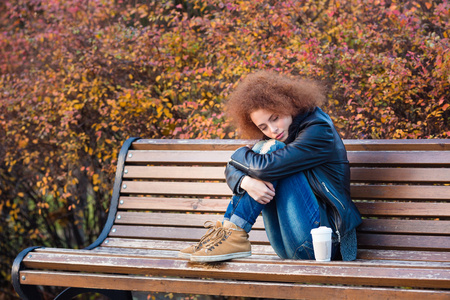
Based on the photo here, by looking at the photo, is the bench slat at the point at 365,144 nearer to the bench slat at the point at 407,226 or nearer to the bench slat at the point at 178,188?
the bench slat at the point at 178,188

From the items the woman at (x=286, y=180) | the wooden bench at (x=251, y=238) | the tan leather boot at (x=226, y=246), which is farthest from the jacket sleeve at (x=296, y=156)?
the wooden bench at (x=251, y=238)

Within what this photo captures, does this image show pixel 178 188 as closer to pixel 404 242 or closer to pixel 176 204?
pixel 176 204

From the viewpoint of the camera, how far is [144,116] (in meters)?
4.57

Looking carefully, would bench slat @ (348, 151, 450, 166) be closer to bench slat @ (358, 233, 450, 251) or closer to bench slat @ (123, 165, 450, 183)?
bench slat @ (123, 165, 450, 183)

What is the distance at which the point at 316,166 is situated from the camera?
262 centimetres

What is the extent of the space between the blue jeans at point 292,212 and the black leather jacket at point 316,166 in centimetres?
6

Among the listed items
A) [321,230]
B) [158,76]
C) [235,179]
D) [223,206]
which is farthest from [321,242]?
[158,76]

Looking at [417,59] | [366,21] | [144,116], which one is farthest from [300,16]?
[144,116]

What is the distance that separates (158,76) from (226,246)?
2.31m

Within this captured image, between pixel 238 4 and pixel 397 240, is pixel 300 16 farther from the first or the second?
pixel 397 240

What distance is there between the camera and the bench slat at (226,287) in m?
2.06

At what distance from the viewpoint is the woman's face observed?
2.72m

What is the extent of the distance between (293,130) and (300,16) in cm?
178

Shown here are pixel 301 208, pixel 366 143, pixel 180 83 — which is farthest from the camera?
pixel 180 83
